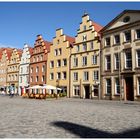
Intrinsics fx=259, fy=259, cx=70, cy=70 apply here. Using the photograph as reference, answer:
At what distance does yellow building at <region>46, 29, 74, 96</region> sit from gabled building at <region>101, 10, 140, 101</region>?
10.2 m

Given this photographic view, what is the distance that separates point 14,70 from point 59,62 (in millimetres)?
22918

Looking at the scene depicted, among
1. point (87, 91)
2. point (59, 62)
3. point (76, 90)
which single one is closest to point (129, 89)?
point (87, 91)

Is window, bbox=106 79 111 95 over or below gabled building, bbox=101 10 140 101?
below

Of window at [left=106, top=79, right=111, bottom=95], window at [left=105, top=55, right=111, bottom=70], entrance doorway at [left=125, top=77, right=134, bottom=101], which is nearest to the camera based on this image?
entrance doorway at [left=125, top=77, right=134, bottom=101]

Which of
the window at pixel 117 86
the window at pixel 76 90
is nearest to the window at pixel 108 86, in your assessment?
the window at pixel 117 86

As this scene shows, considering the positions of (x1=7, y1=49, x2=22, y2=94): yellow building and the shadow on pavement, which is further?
(x1=7, y1=49, x2=22, y2=94): yellow building

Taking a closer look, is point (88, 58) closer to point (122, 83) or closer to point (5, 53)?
point (122, 83)

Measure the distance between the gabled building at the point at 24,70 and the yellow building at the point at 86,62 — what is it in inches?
752

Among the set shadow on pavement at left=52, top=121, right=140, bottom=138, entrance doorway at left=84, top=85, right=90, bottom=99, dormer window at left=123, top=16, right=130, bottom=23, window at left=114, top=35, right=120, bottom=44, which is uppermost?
dormer window at left=123, top=16, right=130, bottom=23

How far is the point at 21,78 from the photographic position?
219ft

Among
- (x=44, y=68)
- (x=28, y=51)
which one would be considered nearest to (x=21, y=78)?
(x=28, y=51)

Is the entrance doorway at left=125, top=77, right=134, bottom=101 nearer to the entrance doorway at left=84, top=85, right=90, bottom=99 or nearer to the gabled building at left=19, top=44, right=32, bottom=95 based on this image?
the entrance doorway at left=84, top=85, right=90, bottom=99

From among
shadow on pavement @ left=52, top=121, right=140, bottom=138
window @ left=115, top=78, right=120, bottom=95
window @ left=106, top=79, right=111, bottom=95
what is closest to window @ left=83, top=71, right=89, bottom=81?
window @ left=106, top=79, right=111, bottom=95

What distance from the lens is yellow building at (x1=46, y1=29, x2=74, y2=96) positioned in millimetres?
50281
